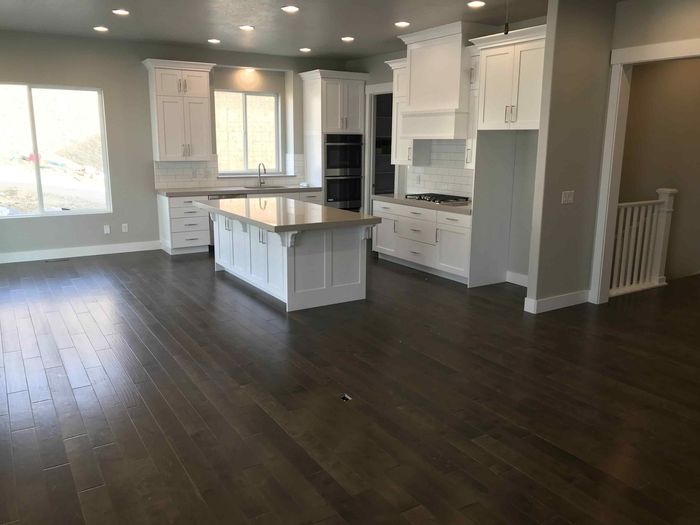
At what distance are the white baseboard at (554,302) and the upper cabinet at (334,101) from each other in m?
4.44

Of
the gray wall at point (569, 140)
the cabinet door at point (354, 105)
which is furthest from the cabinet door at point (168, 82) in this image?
the gray wall at point (569, 140)

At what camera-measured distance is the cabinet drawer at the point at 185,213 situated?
754cm

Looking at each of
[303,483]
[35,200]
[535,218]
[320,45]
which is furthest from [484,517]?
[35,200]

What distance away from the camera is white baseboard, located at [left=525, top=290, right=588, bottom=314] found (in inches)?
206

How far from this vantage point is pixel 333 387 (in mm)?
3623

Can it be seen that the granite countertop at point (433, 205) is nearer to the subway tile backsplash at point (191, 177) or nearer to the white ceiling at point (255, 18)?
the white ceiling at point (255, 18)

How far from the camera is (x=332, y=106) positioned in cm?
838

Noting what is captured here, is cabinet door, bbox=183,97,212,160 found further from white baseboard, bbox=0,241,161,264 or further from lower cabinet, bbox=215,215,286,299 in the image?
lower cabinet, bbox=215,215,286,299

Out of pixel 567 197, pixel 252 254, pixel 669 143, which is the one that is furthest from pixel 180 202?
pixel 669 143

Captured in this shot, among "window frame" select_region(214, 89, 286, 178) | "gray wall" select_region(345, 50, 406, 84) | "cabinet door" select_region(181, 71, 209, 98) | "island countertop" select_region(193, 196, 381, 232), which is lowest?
"island countertop" select_region(193, 196, 381, 232)

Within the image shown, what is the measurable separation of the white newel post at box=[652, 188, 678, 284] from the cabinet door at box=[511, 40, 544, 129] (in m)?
1.92

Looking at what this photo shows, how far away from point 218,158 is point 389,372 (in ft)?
18.4

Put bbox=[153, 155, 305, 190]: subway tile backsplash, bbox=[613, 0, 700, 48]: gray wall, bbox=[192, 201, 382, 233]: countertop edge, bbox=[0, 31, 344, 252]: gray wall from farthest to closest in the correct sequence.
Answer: bbox=[153, 155, 305, 190]: subway tile backsplash
bbox=[0, 31, 344, 252]: gray wall
bbox=[192, 201, 382, 233]: countertop edge
bbox=[613, 0, 700, 48]: gray wall

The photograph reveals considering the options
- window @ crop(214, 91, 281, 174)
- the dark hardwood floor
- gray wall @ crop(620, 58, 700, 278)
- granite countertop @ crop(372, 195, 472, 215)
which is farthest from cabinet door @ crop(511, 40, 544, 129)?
window @ crop(214, 91, 281, 174)
